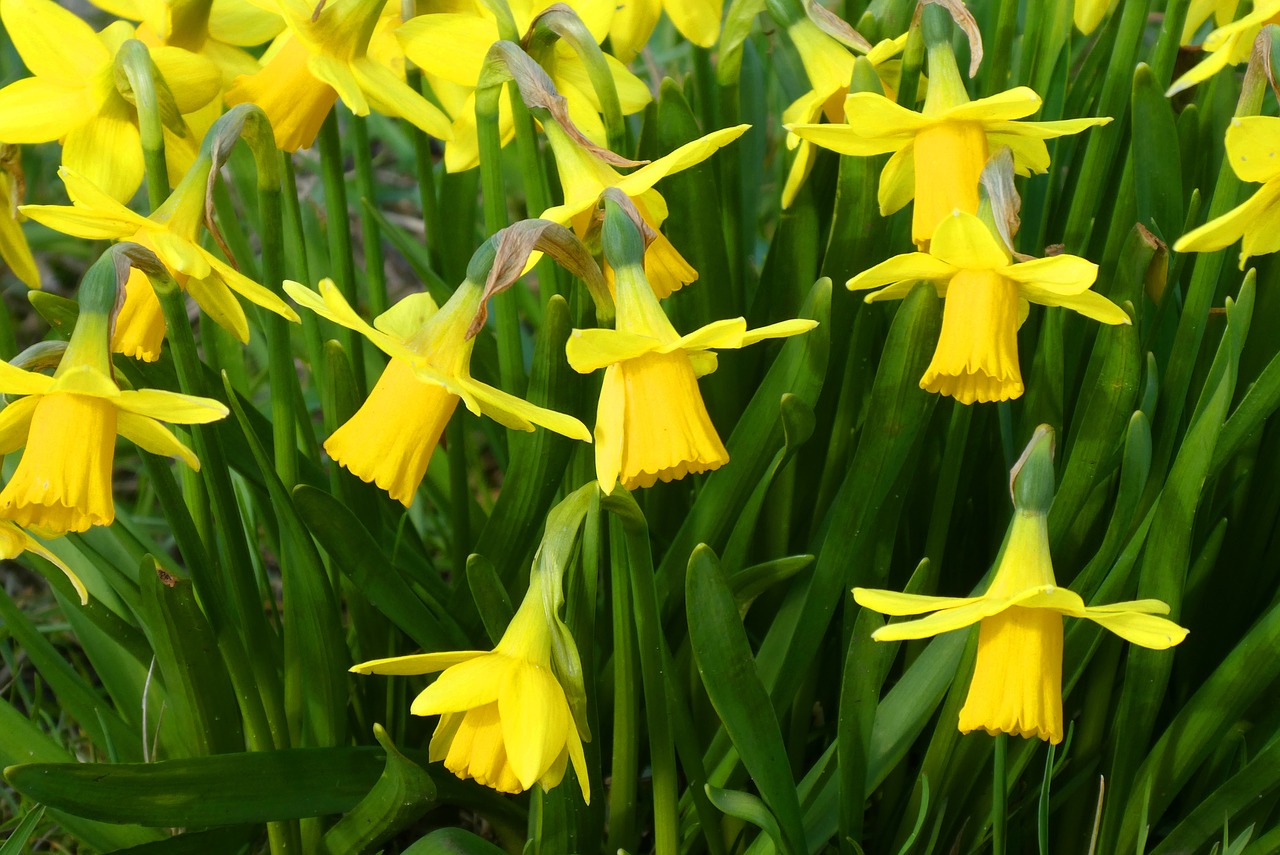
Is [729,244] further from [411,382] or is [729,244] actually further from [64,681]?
[64,681]

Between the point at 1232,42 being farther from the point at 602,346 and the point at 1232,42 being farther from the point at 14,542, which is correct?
the point at 14,542

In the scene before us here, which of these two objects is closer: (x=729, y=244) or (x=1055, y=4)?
(x=1055, y=4)

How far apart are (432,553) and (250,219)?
0.75 m

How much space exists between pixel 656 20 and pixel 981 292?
24.0 inches

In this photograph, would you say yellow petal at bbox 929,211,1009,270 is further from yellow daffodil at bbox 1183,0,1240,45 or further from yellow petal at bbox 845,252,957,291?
yellow daffodil at bbox 1183,0,1240,45

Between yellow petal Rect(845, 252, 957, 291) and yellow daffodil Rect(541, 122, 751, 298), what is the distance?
17 cm

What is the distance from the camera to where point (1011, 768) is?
50.2 inches

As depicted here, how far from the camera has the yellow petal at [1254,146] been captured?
988 millimetres

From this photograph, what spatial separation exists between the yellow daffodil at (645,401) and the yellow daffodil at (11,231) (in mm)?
675

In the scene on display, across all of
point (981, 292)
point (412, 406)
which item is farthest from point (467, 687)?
point (981, 292)

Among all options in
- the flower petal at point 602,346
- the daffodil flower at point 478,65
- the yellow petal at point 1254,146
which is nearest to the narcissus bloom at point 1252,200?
the yellow petal at point 1254,146

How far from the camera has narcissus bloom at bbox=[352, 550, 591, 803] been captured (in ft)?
3.15

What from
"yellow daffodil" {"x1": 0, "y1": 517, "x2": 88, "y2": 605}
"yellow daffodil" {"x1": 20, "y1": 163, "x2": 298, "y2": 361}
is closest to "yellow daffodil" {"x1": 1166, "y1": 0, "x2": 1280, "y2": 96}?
"yellow daffodil" {"x1": 20, "y1": 163, "x2": 298, "y2": 361}

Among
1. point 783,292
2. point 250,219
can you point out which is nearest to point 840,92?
point 783,292
